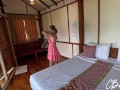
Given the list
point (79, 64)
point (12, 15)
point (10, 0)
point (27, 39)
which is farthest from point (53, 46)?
point (10, 0)

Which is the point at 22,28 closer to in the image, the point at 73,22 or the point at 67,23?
the point at 67,23

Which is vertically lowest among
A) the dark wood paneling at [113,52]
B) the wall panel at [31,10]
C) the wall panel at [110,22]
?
the dark wood paneling at [113,52]

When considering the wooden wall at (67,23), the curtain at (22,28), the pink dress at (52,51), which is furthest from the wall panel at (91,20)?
the curtain at (22,28)

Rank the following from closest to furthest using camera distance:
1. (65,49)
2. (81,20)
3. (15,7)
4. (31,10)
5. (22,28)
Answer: (81,20)
(65,49)
(15,7)
(22,28)
(31,10)

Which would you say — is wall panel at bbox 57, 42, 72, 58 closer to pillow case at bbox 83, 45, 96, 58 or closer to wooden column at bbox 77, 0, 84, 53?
wooden column at bbox 77, 0, 84, 53

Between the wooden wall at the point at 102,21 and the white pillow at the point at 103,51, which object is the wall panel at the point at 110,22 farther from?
the white pillow at the point at 103,51

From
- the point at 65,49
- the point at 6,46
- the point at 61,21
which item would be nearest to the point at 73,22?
the point at 61,21

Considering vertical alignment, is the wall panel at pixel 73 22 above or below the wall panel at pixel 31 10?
below

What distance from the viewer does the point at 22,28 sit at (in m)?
4.38

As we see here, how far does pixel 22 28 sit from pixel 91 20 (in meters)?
3.21

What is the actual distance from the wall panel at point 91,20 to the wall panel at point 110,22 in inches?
7.4

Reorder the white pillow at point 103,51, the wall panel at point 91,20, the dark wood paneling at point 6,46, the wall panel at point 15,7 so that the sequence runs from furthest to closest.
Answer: the wall panel at point 15,7
the dark wood paneling at point 6,46
the wall panel at point 91,20
the white pillow at point 103,51

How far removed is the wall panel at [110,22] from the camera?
2246mm

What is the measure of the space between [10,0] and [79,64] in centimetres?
409
